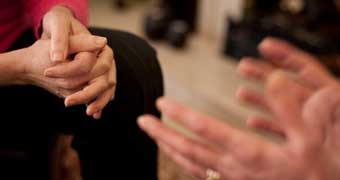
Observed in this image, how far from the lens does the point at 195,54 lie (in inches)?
71.0

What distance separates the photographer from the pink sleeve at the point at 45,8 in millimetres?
655

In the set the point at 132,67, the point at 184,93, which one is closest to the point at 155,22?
the point at 184,93

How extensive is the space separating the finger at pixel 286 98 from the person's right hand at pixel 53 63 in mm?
272

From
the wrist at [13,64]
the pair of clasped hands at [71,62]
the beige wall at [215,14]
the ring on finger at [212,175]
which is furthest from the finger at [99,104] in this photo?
the beige wall at [215,14]

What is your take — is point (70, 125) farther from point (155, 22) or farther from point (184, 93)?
point (155, 22)

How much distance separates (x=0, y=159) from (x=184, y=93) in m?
0.80

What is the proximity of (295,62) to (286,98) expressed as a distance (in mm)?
40

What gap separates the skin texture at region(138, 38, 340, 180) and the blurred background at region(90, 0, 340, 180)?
36.8 inches

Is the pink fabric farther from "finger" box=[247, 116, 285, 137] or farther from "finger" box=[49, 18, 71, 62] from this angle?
"finger" box=[247, 116, 285, 137]

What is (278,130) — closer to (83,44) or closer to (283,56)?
(283,56)

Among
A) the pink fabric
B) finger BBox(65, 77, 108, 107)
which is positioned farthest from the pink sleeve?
finger BBox(65, 77, 108, 107)

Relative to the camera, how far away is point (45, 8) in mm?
665

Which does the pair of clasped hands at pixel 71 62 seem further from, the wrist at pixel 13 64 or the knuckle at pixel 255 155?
the knuckle at pixel 255 155

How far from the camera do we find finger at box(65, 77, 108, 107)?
2.02 ft
